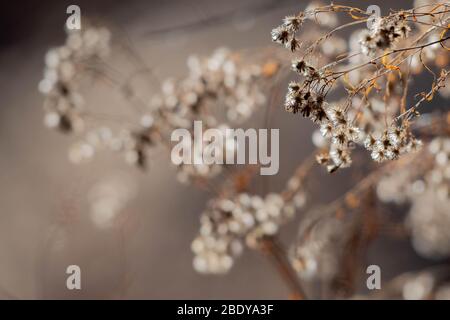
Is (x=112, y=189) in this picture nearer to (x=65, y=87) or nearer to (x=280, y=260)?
(x=65, y=87)

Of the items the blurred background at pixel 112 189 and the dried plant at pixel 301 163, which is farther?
the blurred background at pixel 112 189

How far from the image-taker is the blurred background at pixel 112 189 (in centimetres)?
180

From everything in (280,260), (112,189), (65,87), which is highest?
(65,87)

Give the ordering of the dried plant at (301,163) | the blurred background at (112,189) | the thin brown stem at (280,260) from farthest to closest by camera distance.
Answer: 1. the blurred background at (112,189)
2. the thin brown stem at (280,260)
3. the dried plant at (301,163)

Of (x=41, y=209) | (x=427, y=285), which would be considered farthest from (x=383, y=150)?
(x=41, y=209)

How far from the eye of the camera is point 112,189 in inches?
74.7

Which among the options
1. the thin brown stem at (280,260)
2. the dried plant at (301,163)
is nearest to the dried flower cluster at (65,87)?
the dried plant at (301,163)

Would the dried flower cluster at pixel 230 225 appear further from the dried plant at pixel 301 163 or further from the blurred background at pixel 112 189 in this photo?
the blurred background at pixel 112 189

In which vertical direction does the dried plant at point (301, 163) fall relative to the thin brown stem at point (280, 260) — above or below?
above

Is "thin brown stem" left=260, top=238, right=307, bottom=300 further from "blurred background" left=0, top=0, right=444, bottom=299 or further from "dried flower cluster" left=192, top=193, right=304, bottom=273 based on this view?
"blurred background" left=0, top=0, right=444, bottom=299

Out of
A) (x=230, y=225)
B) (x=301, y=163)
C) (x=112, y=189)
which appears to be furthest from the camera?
(x=112, y=189)

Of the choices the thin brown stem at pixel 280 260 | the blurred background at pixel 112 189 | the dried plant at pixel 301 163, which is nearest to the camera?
the dried plant at pixel 301 163

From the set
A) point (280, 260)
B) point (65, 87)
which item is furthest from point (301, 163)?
point (65, 87)
